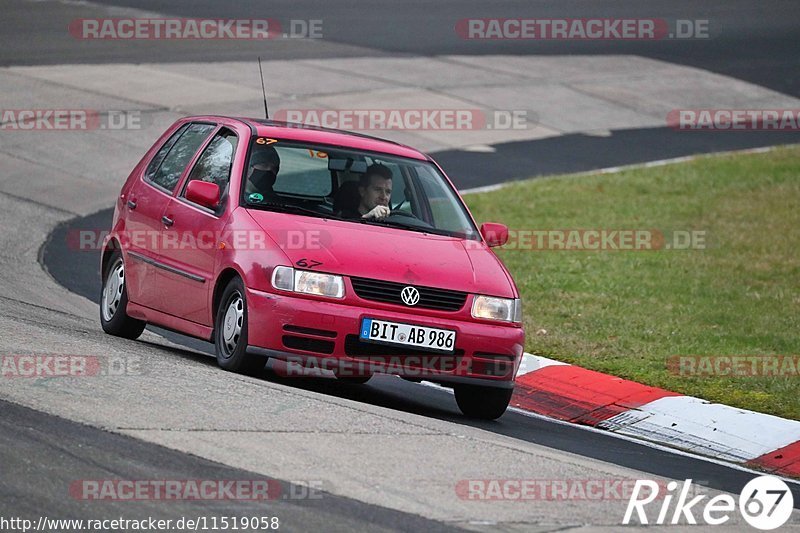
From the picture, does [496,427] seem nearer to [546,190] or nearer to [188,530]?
[188,530]

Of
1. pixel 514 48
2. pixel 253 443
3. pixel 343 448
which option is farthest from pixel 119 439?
pixel 514 48

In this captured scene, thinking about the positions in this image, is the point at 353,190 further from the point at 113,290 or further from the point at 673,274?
the point at 673,274

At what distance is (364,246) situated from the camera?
28.3ft

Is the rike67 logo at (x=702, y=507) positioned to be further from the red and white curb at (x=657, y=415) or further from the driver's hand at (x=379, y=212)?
the driver's hand at (x=379, y=212)

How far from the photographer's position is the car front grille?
27.5 ft

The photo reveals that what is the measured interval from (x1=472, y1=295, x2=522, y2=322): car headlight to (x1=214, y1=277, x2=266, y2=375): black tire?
132 cm

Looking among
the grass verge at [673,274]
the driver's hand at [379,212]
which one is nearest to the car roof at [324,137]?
the driver's hand at [379,212]

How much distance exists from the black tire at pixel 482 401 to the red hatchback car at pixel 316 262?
1 cm

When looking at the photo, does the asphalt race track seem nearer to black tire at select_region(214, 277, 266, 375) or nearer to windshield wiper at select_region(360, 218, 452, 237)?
black tire at select_region(214, 277, 266, 375)

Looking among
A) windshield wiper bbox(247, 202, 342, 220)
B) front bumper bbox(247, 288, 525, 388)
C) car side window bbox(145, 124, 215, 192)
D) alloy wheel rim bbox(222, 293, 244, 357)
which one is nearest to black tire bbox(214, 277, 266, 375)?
alloy wheel rim bbox(222, 293, 244, 357)

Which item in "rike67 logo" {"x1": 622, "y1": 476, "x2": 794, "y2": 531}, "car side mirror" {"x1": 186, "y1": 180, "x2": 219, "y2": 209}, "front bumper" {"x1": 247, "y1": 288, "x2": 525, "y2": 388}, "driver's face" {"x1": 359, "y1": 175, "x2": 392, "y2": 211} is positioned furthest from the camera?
"driver's face" {"x1": 359, "y1": 175, "x2": 392, "y2": 211}

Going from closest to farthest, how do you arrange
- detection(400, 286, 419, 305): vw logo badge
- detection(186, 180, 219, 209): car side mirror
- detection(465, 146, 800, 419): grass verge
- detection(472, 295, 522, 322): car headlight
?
detection(400, 286, 419, 305): vw logo badge < detection(472, 295, 522, 322): car headlight < detection(186, 180, 219, 209): car side mirror < detection(465, 146, 800, 419): grass verge

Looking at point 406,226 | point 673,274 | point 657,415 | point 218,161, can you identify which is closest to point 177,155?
point 218,161

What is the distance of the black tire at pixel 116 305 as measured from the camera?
10.2 m
